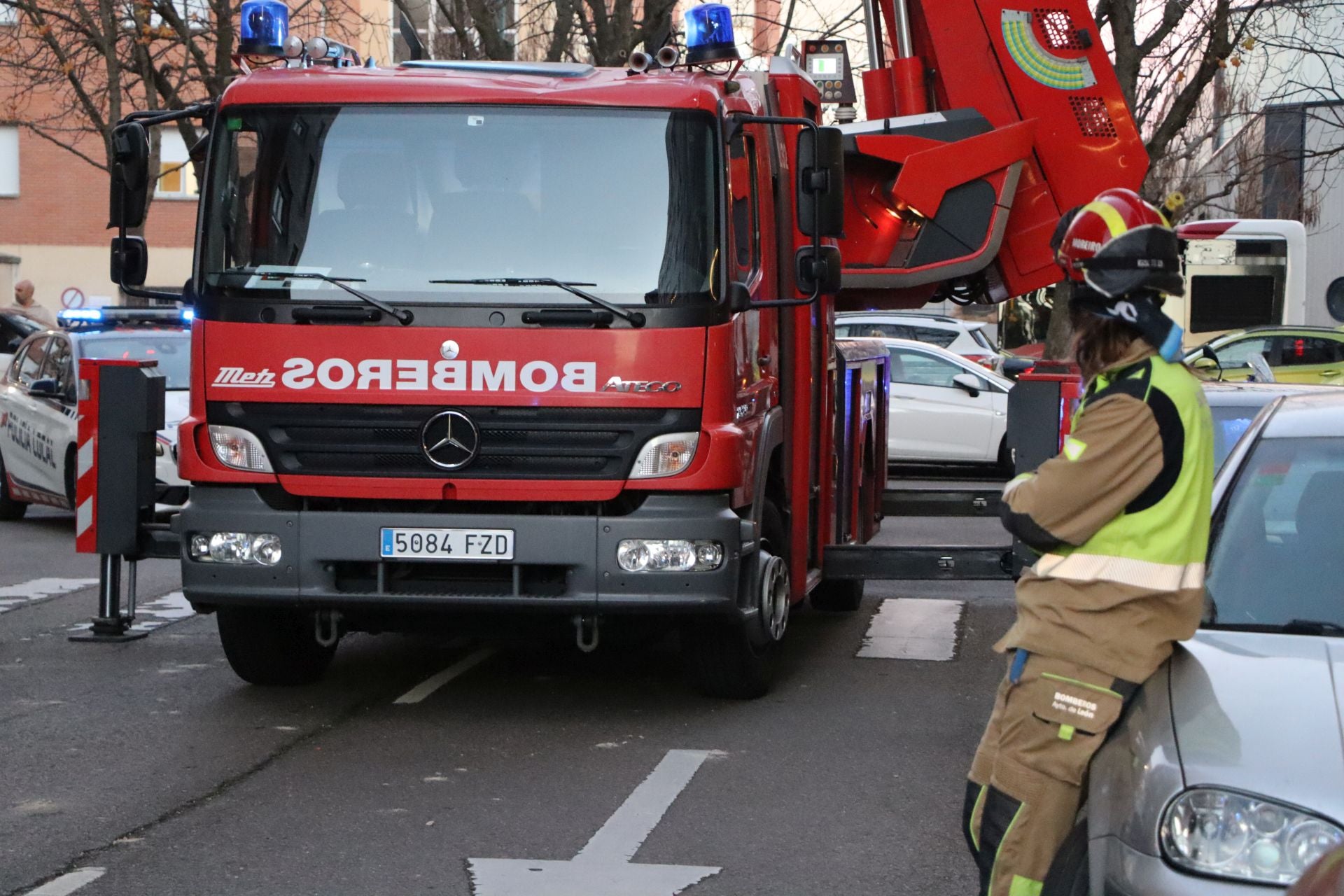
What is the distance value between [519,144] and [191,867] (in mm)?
3335

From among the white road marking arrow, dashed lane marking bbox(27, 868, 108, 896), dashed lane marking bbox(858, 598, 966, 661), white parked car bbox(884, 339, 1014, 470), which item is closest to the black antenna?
dashed lane marking bbox(858, 598, 966, 661)

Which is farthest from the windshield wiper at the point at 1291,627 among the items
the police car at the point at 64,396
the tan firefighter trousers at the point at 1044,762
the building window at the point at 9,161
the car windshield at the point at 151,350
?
the building window at the point at 9,161

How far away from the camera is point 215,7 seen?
25.1 meters

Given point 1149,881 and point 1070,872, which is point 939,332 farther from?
point 1149,881

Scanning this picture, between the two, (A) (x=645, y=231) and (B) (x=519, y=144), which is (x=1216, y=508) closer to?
(A) (x=645, y=231)

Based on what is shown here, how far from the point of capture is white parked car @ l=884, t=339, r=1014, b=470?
66.2ft

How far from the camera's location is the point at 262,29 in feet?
27.9

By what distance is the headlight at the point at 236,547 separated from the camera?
295 inches

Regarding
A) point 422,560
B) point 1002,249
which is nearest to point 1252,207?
point 1002,249

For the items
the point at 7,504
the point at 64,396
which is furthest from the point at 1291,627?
the point at 7,504

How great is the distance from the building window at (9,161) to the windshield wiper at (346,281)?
130ft

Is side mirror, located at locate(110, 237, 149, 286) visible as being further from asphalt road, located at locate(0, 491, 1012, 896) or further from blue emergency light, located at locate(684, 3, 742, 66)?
blue emergency light, located at locate(684, 3, 742, 66)

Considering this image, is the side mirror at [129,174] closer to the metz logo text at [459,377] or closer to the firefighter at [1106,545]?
the metz logo text at [459,377]

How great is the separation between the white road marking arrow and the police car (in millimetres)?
8154
